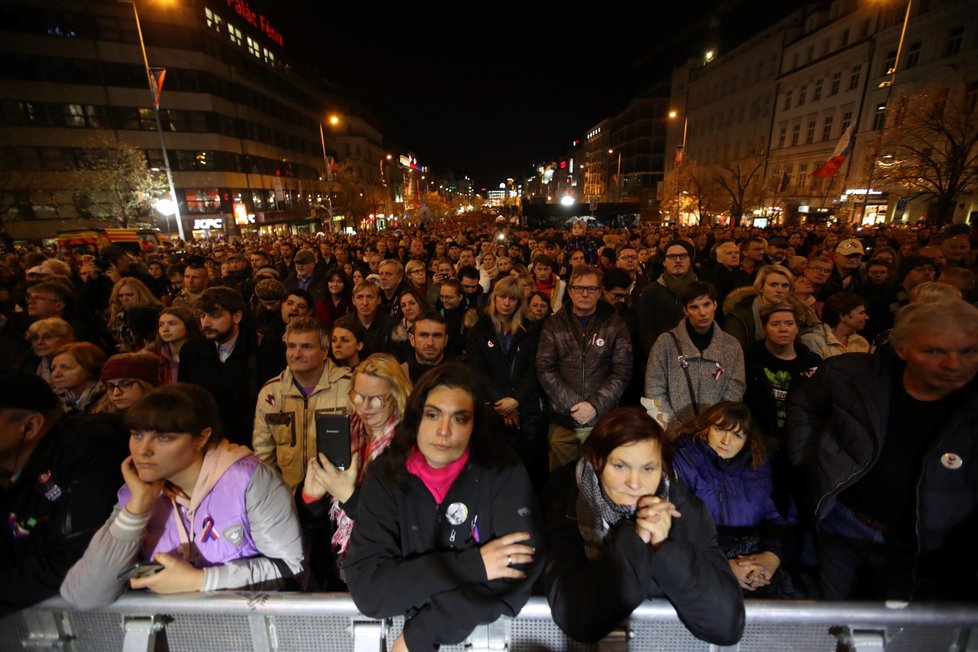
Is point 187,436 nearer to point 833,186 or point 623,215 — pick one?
point 623,215

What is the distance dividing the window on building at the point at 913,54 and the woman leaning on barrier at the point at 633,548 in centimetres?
4676

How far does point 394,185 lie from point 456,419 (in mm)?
120802

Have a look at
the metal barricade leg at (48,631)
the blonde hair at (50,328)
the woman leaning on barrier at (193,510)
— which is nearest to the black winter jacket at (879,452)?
the woman leaning on barrier at (193,510)

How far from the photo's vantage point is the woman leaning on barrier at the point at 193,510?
1.96m

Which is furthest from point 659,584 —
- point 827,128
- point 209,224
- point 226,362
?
point 827,128

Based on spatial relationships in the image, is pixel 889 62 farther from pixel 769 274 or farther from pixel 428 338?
pixel 428 338

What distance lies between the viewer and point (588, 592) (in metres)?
1.86

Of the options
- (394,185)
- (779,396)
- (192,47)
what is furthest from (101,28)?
(394,185)

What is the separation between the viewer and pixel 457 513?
207 cm

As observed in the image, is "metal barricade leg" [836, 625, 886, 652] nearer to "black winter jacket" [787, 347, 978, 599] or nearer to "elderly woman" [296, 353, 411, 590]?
"black winter jacket" [787, 347, 978, 599]

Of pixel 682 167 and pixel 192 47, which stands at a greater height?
pixel 192 47

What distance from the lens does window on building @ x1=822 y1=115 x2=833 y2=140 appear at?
3994 cm

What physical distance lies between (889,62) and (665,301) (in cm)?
4677

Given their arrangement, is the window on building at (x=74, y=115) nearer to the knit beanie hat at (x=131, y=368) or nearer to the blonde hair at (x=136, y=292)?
the blonde hair at (x=136, y=292)
